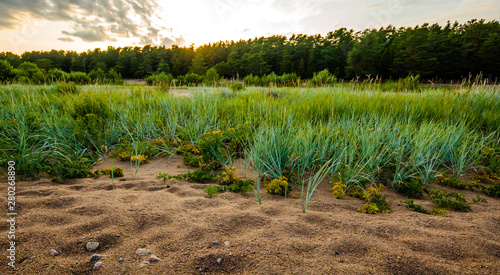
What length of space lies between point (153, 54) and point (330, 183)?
2508 inches

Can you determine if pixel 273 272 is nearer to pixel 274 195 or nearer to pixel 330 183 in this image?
pixel 274 195

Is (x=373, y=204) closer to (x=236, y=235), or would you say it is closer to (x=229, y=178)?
(x=236, y=235)

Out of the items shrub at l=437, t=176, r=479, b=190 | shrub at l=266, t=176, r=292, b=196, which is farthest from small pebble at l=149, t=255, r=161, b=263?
shrub at l=437, t=176, r=479, b=190

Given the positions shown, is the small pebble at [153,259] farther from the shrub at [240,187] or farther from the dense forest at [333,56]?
the dense forest at [333,56]

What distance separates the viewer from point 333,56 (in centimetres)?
4628

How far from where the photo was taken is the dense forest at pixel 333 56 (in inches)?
1436

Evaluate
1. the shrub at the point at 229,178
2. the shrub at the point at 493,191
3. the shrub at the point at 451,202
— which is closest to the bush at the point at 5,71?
the shrub at the point at 229,178

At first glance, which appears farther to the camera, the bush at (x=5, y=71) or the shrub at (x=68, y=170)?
the bush at (x=5, y=71)

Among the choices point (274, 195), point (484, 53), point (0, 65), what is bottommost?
point (274, 195)

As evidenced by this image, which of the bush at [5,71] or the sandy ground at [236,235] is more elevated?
the bush at [5,71]

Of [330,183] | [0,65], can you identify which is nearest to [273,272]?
[330,183]

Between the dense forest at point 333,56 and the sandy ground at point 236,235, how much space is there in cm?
2021

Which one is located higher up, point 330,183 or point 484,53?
point 484,53

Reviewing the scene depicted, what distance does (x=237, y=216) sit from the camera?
1.89 m
